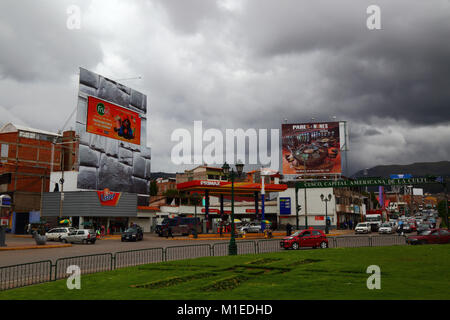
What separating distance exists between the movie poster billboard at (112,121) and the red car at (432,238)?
4501 cm

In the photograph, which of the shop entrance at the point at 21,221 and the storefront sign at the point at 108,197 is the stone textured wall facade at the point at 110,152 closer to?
the storefront sign at the point at 108,197

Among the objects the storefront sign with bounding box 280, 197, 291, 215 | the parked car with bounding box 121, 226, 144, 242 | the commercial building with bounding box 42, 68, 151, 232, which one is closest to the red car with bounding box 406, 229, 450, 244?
the parked car with bounding box 121, 226, 144, 242

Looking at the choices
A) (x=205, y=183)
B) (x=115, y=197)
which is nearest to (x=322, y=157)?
(x=205, y=183)

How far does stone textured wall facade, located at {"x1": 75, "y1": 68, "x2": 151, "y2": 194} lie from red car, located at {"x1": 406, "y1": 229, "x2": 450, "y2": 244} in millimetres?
43606

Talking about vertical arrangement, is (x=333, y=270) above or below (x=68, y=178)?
below

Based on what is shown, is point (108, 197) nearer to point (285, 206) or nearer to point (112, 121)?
point (112, 121)

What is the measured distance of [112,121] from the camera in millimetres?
61188

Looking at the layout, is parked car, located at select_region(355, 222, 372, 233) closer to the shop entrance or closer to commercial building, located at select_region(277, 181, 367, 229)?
commercial building, located at select_region(277, 181, 367, 229)

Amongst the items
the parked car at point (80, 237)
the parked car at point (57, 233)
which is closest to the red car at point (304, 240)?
the parked car at point (80, 237)
